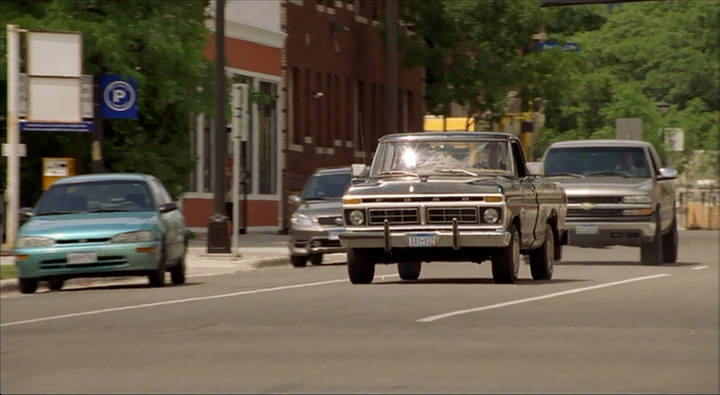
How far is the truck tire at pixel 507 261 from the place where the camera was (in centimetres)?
2131

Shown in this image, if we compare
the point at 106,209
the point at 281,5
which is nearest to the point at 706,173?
the point at 281,5

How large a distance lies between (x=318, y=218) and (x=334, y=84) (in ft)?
105

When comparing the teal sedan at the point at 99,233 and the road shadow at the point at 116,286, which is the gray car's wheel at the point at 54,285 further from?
the teal sedan at the point at 99,233

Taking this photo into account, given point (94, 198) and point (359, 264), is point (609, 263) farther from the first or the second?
point (359, 264)

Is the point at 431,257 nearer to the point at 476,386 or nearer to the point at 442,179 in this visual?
the point at 442,179

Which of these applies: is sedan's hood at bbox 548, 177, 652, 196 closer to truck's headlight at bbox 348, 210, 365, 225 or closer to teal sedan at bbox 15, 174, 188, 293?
teal sedan at bbox 15, 174, 188, 293

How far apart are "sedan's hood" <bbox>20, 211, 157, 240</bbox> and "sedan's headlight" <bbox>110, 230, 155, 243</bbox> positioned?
50 millimetres

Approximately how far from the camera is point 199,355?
62.1ft

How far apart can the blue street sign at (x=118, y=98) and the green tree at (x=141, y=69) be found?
47 centimetres

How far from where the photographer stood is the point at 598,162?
31906 mm

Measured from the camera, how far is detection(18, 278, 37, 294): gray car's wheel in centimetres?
2698

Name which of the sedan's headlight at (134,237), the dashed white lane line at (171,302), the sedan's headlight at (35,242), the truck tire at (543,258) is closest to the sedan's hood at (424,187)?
the truck tire at (543,258)

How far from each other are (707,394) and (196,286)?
45.9 ft

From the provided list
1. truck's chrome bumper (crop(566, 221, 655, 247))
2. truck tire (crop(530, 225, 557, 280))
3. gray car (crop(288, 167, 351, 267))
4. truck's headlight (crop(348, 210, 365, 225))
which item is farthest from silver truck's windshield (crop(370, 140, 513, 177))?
gray car (crop(288, 167, 351, 267))
